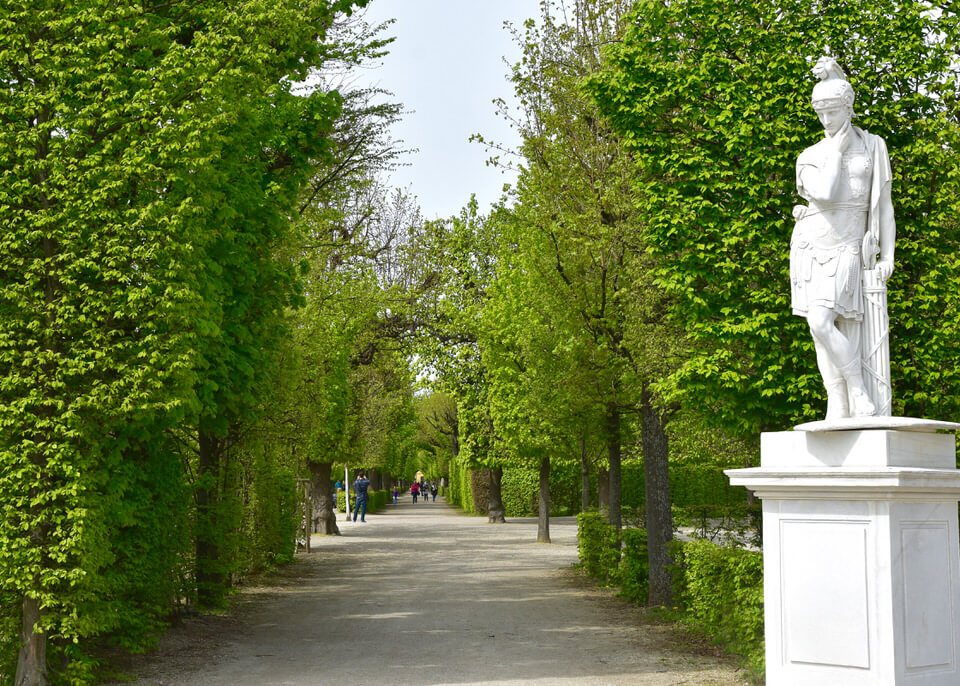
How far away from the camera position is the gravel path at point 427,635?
9734 mm

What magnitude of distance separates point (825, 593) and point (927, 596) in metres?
0.67

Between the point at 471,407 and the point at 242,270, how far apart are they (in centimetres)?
2101

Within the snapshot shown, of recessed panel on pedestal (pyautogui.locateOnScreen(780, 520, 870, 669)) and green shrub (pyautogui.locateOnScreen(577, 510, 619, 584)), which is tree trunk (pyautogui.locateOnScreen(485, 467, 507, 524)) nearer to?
green shrub (pyautogui.locateOnScreen(577, 510, 619, 584))

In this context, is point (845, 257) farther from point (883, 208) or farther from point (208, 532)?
point (208, 532)

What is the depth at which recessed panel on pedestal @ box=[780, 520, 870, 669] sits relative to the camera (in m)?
6.19

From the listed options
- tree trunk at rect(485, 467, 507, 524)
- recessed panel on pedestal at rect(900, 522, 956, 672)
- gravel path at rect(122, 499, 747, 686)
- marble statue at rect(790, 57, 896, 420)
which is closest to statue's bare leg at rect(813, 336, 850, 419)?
marble statue at rect(790, 57, 896, 420)

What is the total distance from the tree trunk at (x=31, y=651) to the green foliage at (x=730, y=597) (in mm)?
6450

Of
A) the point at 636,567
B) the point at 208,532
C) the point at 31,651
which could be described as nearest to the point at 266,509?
the point at 208,532

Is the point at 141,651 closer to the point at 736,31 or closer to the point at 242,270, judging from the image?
the point at 242,270

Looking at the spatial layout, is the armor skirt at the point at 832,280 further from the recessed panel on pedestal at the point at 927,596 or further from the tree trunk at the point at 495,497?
the tree trunk at the point at 495,497

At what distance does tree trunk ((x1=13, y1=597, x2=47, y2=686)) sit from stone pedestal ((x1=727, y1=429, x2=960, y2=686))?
626cm

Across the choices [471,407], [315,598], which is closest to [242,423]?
[315,598]

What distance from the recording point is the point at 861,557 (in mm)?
6195

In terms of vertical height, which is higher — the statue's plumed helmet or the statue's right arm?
the statue's plumed helmet
